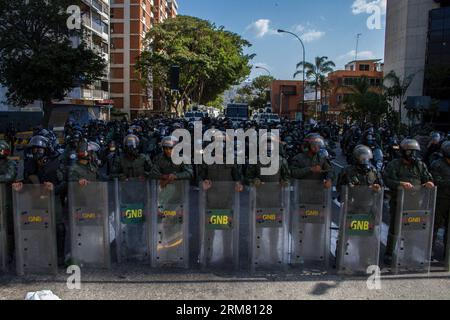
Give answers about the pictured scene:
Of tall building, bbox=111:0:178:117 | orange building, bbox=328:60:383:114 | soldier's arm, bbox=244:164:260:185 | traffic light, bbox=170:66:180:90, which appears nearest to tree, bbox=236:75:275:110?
orange building, bbox=328:60:383:114

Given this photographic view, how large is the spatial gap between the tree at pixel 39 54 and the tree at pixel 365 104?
19.7 metres

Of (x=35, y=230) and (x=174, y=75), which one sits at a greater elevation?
(x=174, y=75)

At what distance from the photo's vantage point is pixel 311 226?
536cm

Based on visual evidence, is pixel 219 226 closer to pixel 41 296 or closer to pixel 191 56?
pixel 41 296

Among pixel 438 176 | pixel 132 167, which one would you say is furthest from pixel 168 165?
pixel 438 176

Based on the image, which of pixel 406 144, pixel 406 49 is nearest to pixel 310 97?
pixel 406 49

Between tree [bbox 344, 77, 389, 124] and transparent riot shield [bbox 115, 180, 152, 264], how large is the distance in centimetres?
2760

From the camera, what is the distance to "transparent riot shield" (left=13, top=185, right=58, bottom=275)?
488 cm

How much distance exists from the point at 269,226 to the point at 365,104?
28.6m

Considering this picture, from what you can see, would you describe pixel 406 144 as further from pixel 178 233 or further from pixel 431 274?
pixel 178 233

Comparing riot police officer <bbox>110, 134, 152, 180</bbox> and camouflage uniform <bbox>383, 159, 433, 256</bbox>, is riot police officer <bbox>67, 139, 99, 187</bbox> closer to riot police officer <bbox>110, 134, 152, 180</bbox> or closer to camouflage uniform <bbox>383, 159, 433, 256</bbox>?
riot police officer <bbox>110, 134, 152, 180</bbox>

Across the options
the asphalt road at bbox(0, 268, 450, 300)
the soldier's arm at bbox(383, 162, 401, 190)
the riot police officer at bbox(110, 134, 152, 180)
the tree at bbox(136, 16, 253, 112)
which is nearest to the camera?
the asphalt road at bbox(0, 268, 450, 300)
